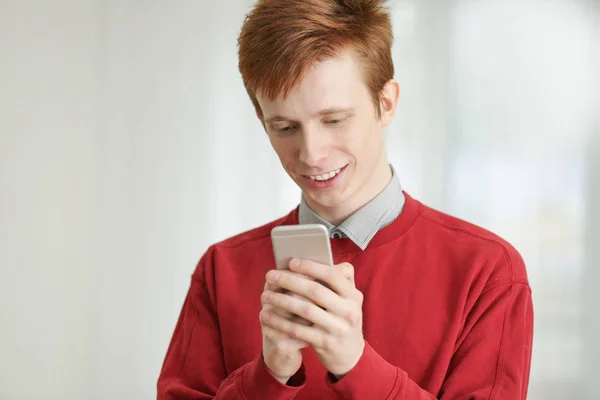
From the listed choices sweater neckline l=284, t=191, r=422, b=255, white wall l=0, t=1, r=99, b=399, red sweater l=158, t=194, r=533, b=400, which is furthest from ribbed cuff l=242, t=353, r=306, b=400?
white wall l=0, t=1, r=99, b=399

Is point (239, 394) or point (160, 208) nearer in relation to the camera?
point (239, 394)

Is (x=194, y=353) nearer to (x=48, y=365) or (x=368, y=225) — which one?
(x=368, y=225)

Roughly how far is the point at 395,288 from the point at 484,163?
5.71 ft

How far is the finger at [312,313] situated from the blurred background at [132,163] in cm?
195

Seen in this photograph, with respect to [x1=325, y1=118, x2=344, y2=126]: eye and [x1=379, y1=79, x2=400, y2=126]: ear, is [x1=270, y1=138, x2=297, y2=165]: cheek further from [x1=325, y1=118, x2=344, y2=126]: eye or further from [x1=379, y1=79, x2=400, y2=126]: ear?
[x1=379, y1=79, x2=400, y2=126]: ear

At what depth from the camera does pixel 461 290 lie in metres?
1.23

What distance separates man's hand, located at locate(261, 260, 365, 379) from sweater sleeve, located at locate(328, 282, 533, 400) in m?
0.11

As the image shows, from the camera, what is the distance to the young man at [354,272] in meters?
1.10

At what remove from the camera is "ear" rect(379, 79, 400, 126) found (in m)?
1.30

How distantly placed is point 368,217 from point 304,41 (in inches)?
12.1

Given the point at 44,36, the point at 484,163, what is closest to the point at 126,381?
the point at 44,36

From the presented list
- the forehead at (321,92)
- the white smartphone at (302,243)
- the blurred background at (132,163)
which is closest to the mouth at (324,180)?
the forehead at (321,92)

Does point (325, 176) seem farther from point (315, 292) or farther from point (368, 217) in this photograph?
point (315, 292)

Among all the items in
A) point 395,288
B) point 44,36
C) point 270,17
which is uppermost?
point 44,36
